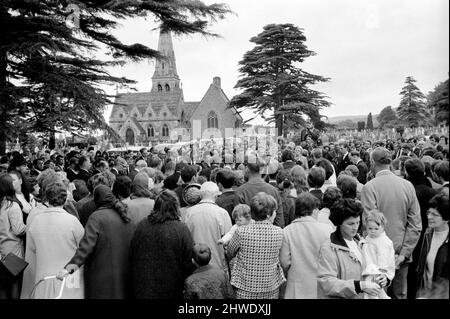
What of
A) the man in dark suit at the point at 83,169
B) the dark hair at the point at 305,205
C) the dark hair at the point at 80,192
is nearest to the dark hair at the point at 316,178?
the dark hair at the point at 305,205

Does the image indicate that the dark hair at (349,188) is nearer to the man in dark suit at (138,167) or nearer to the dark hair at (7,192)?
the dark hair at (7,192)

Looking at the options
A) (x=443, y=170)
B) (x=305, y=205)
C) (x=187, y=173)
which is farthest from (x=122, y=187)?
(x=443, y=170)

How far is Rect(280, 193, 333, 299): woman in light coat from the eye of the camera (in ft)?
12.9

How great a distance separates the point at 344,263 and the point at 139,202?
238cm

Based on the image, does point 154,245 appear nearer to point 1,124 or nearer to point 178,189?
point 178,189

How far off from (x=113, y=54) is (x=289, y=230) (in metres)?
8.78

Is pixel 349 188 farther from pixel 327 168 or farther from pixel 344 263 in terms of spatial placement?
pixel 344 263

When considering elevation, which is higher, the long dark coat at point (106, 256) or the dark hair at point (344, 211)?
the dark hair at point (344, 211)

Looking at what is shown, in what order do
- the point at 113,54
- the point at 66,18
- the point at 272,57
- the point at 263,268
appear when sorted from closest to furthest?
1. the point at 263,268
2. the point at 66,18
3. the point at 113,54
4. the point at 272,57

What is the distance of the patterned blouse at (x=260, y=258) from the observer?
3.91 metres

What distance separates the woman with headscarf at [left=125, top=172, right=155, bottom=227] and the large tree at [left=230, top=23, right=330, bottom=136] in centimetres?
2827

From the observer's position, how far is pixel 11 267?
422 centimetres

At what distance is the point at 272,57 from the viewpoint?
112 feet
